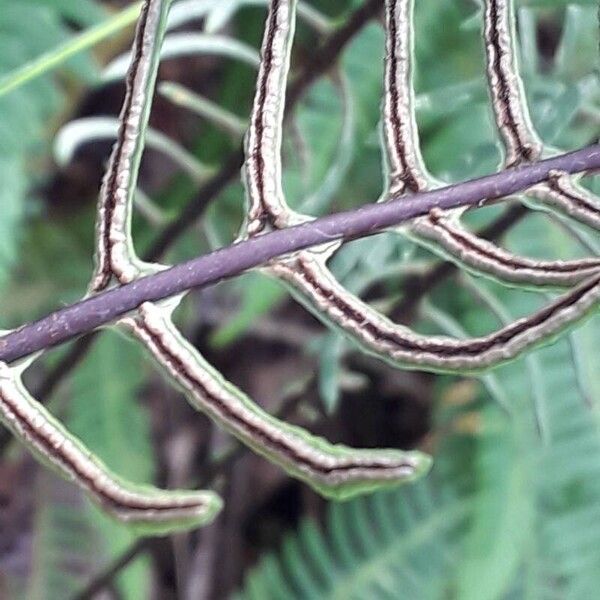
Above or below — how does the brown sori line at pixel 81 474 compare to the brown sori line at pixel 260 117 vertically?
below

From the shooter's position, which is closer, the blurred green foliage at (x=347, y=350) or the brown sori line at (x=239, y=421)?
the brown sori line at (x=239, y=421)

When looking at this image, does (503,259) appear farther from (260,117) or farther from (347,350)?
(347,350)

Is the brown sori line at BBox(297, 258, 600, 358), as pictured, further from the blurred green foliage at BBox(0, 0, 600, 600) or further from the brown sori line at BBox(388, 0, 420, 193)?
the blurred green foliage at BBox(0, 0, 600, 600)

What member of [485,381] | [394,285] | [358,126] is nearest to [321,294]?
[485,381]

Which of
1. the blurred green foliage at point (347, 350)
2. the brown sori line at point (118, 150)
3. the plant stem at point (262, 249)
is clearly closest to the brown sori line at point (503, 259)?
the plant stem at point (262, 249)

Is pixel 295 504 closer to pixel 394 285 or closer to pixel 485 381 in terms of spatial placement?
pixel 394 285

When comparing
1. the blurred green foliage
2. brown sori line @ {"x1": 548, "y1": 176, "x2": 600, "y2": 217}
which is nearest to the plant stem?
brown sori line @ {"x1": 548, "y1": 176, "x2": 600, "y2": 217}

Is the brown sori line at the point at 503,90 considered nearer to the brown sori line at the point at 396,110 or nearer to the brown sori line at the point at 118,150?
the brown sori line at the point at 396,110
